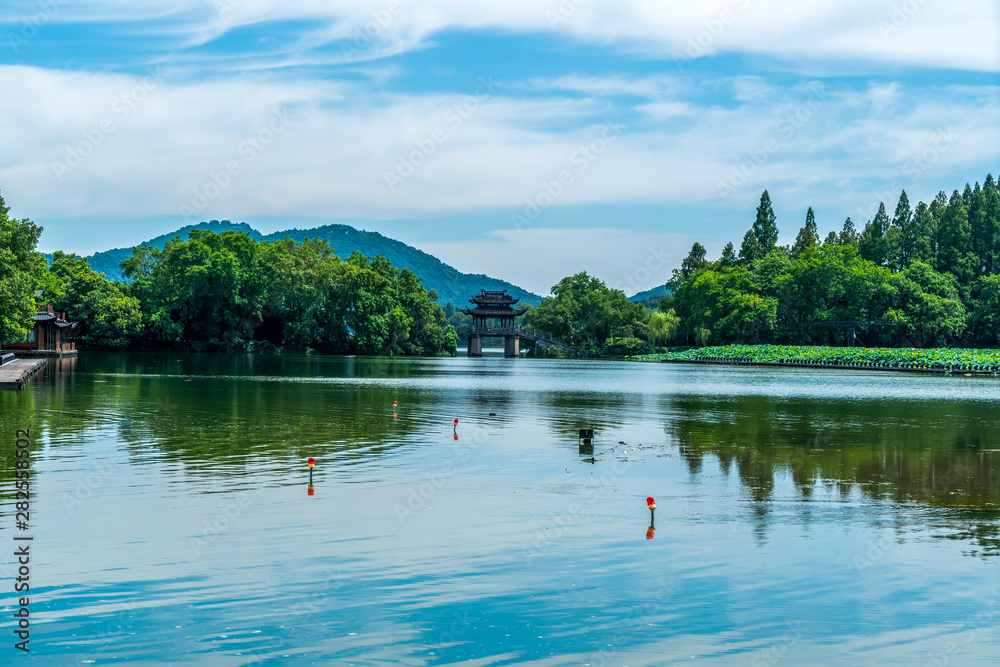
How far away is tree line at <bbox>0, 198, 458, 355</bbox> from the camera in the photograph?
9006cm

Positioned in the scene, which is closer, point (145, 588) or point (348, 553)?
point (145, 588)

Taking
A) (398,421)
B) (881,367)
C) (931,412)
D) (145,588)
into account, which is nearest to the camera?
(145,588)

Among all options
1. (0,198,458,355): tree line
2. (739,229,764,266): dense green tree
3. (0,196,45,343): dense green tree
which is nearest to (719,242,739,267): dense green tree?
(739,229,764,266): dense green tree

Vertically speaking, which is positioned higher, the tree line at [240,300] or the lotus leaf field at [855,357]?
the tree line at [240,300]

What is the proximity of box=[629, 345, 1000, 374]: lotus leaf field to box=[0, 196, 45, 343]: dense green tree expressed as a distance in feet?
216

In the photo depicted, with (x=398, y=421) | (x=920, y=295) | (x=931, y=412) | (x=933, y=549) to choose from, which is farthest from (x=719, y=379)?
(x=933, y=549)

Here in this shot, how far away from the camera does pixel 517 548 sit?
480 inches

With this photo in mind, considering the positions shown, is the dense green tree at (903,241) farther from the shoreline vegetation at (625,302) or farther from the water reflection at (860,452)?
the water reflection at (860,452)

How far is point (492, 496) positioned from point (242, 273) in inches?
3328

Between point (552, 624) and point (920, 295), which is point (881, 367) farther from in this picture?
point (552, 624)

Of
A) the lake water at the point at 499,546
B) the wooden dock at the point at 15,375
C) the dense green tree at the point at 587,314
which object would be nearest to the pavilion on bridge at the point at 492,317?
the dense green tree at the point at 587,314

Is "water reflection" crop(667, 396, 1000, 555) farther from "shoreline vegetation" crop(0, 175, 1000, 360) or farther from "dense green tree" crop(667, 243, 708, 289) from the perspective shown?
"dense green tree" crop(667, 243, 708, 289)

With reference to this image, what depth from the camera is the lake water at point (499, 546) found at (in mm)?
8789

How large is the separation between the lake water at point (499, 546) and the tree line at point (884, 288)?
7465 centimetres
